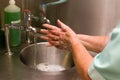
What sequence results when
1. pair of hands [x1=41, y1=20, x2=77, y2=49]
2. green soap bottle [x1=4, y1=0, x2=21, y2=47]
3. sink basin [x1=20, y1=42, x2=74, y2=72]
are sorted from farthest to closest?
sink basin [x1=20, y1=42, x2=74, y2=72] → green soap bottle [x1=4, y1=0, x2=21, y2=47] → pair of hands [x1=41, y1=20, x2=77, y2=49]

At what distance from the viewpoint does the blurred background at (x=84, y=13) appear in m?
1.28

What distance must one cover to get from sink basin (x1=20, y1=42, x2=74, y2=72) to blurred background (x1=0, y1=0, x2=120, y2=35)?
0.15 m

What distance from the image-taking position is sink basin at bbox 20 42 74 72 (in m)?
1.43

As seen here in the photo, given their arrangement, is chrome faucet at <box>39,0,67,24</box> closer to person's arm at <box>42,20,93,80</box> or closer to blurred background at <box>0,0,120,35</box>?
blurred background at <box>0,0,120,35</box>

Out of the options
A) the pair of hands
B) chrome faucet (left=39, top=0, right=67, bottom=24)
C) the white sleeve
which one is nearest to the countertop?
the pair of hands

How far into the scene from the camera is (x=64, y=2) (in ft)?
4.50

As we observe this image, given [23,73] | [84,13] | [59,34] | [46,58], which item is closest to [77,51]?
[59,34]

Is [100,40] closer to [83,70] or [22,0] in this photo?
[83,70]

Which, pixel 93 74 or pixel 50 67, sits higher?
pixel 93 74

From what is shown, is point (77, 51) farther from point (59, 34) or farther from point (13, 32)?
point (13, 32)

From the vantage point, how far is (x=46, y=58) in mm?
1492

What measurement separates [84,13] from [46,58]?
374 millimetres

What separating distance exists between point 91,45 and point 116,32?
19.7 inches

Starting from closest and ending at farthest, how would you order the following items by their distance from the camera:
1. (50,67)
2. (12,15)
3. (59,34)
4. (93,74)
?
(93,74)
(59,34)
(12,15)
(50,67)
